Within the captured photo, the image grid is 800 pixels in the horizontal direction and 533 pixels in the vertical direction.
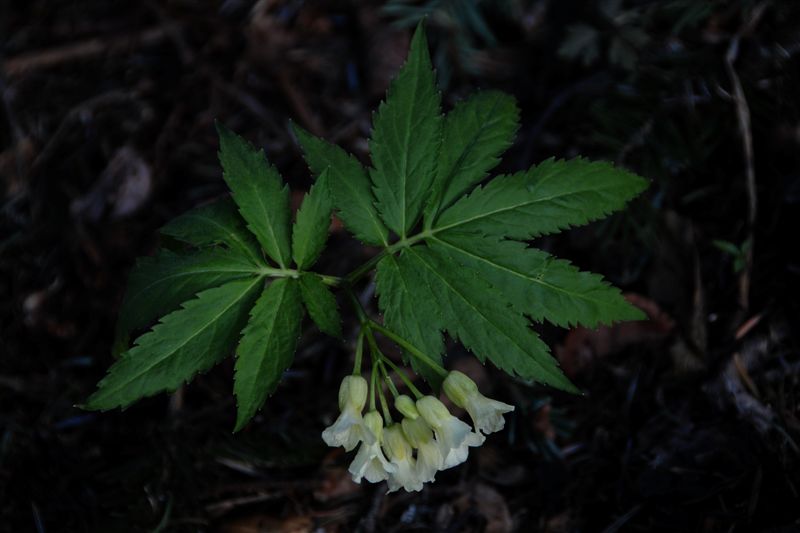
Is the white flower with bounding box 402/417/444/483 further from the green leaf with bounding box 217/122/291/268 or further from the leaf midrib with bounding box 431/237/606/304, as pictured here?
the green leaf with bounding box 217/122/291/268

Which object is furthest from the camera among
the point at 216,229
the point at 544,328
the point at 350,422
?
the point at 544,328

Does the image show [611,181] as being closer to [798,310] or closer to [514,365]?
[514,365]

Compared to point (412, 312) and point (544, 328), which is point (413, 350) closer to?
point (412, 312)

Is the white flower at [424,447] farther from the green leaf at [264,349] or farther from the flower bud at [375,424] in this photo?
the green leaf at [264,349]

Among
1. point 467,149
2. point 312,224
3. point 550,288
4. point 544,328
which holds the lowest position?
point 544,328

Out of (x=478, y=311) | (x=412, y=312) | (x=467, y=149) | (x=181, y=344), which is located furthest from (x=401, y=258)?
(x=181, y=344)

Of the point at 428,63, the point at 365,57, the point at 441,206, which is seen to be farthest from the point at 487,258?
the point at 365,57

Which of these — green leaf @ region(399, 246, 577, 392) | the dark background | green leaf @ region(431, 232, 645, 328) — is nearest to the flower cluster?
green leaf @ region(399, 246, 577, 392)
